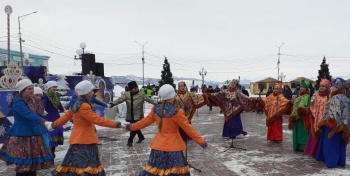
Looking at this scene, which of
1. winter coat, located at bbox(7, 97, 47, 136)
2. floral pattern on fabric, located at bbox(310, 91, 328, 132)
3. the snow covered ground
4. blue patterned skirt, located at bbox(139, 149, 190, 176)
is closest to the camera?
blue patterned skirt, located at bbox(139, 149, 190, 176)

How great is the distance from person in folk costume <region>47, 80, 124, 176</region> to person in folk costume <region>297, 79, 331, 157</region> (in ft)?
14.1

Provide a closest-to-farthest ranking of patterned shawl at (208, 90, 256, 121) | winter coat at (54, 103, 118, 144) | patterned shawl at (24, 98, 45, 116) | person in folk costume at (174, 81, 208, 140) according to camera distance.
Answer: winter coat at (54, 103, 118, 144)
patterned shawl at (24, 98, 45, 116)
person in folk costume at (174, 81, 208, 140)
patterned shawl at (208, 90, 256, 121)

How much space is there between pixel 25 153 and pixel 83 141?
1.27 metres

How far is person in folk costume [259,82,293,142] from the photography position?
27.5ft

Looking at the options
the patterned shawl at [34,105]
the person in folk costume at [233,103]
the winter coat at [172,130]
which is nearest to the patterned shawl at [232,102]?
the person in folk costume at [233,103]

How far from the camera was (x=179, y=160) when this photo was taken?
4.22 metres

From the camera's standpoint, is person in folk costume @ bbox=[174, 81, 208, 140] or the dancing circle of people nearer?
the dancing circle of people

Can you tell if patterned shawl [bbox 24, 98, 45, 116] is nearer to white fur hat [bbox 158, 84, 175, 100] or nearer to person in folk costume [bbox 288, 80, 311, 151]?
white fur hat [bbox 158, 84, 175, 100]

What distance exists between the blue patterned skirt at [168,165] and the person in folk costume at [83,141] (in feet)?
2.51

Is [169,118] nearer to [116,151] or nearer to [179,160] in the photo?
[179,160]

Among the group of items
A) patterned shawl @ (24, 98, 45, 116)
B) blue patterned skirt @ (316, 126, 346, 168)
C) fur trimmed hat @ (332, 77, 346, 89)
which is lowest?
blue patterned skirt @ (316, 126, 346, 168)

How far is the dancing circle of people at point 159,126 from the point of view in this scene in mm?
4277

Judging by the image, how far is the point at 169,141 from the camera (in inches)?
167

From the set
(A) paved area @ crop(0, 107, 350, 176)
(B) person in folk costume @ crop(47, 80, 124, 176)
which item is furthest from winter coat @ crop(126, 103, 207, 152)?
(A) paved area @ crop(0, 107, 350, 176)
